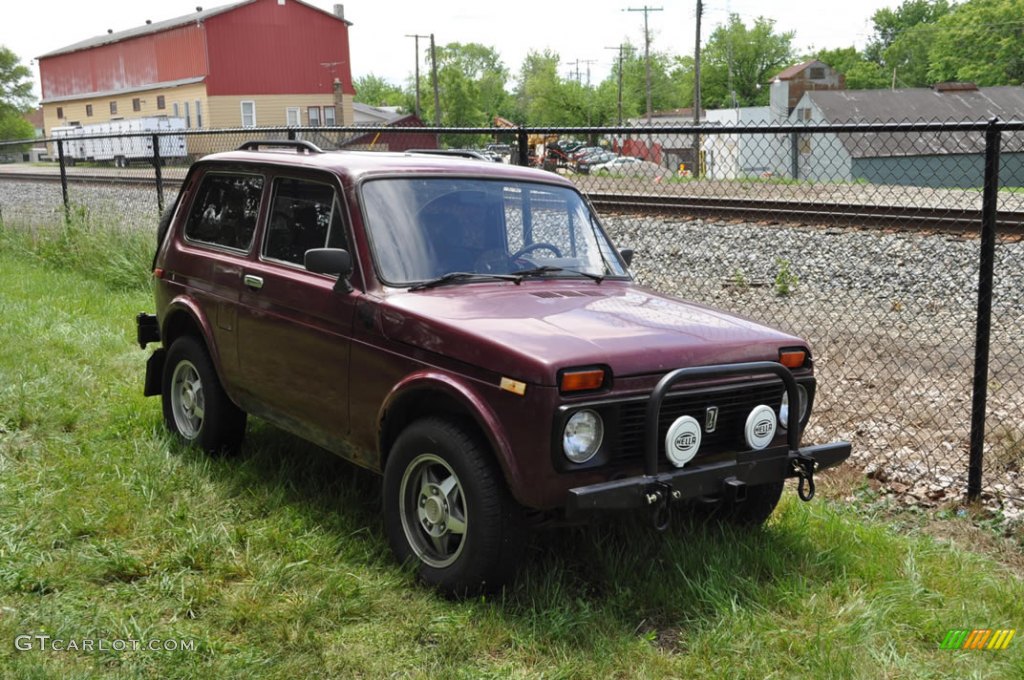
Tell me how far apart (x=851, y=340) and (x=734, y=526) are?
13.5ft

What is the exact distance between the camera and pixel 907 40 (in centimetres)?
12119

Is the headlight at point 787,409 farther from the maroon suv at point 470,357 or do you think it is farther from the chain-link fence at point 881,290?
the chain-link fence at point 881,290

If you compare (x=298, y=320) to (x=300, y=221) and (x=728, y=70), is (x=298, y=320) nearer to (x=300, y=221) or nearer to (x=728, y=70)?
(x=300, y=221)

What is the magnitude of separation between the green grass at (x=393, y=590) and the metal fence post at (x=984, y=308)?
2.20ft

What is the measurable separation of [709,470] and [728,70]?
4773 inches

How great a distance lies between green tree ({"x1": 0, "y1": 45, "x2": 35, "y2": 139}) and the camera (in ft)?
289

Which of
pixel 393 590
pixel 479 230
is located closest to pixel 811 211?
pixel 479 230

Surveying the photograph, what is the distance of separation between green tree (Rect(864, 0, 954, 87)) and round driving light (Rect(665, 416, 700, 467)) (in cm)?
11337

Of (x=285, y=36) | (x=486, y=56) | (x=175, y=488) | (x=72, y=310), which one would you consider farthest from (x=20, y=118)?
(x=175, y=488)

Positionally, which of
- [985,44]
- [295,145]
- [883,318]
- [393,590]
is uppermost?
[985,44]

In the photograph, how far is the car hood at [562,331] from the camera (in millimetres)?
3980

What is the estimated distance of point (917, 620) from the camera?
13.9 ft

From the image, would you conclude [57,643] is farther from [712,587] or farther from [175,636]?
[712,587]

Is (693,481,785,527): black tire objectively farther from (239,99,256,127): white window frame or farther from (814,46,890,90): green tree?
(814,46,890,90): green tree
